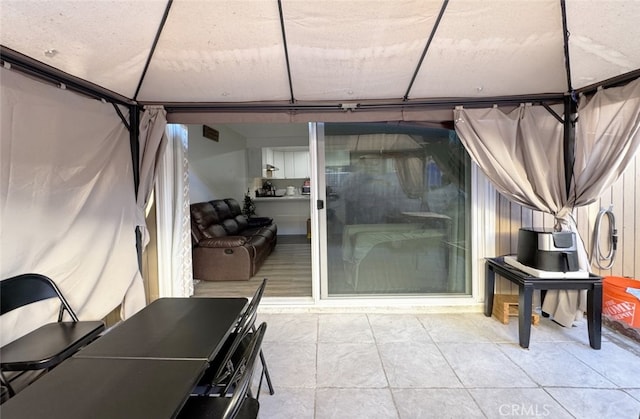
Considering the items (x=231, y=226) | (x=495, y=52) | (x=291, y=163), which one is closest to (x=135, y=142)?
(x=231, y=226)

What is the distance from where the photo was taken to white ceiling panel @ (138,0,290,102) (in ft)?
4.95

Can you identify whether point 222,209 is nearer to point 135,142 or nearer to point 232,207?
point 232,207

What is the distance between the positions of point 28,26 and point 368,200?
2474 millimetres

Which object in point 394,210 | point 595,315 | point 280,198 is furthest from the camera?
point 280,198

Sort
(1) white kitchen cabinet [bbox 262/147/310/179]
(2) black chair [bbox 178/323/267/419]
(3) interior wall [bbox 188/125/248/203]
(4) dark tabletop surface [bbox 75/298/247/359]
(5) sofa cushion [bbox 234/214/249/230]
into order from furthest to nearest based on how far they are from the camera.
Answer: (1) white kitchen cabinet [bbox 262/147/310/179]
(5) sofa cushion [bbox 234/214/249/230]
(3) interior wall [bbox 188/125/248/203]
(4) dark tabletop surface [bbox 75/298/247/359]
(2) black chair [bbox 178/323/267/419]

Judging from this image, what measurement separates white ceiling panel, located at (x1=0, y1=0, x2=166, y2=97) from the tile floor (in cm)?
222

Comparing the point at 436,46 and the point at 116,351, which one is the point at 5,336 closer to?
the point at 116,351

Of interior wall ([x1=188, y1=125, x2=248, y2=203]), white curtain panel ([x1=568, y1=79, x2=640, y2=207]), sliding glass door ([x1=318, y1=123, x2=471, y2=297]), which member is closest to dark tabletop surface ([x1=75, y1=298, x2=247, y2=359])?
sliding glass door ([x1=318, y1=123, x2=471, y2=297])

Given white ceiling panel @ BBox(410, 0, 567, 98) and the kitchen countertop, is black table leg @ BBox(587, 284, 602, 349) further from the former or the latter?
the kitchen countertop

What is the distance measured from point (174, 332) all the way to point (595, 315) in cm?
278

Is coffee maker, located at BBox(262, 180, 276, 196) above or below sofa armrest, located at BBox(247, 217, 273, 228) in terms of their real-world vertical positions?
above

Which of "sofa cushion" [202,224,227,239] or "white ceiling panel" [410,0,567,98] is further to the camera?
"sofa cushion" [202,224,227,239]

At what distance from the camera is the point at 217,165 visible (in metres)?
5.04

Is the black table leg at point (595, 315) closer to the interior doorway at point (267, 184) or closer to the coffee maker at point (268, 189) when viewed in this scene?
the interior doorway at point (267, 184)
